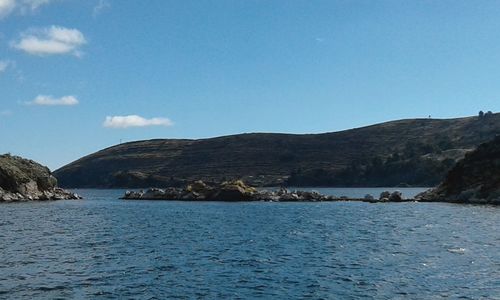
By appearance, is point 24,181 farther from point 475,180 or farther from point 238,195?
point 475,180

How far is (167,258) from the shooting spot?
44.5 m

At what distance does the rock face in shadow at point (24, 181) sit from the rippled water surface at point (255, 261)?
261 feet

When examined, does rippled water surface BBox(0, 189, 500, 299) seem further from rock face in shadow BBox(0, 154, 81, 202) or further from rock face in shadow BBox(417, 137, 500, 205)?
rock face in shadow BBox(0, 154, 81, 202)

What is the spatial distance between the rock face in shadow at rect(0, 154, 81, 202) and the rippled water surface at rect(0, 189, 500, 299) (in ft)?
261

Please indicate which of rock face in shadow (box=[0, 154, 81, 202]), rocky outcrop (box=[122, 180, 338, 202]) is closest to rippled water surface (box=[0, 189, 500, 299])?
rocky outcrop (box=[122, 180, 338, 202])

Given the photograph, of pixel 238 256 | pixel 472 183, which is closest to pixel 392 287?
pixel 238 256

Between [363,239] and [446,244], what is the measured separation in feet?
28.3

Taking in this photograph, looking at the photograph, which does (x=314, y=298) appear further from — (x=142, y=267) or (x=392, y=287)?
(x=142, y=267)

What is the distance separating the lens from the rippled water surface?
31750 mm

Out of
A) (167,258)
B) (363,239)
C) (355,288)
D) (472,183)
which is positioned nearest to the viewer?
(355,288)

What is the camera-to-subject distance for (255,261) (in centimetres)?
4275

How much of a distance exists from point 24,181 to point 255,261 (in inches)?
4949

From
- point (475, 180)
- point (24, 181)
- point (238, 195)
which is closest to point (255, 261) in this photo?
point (475, 180)

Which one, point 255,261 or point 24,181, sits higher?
point 24,181
